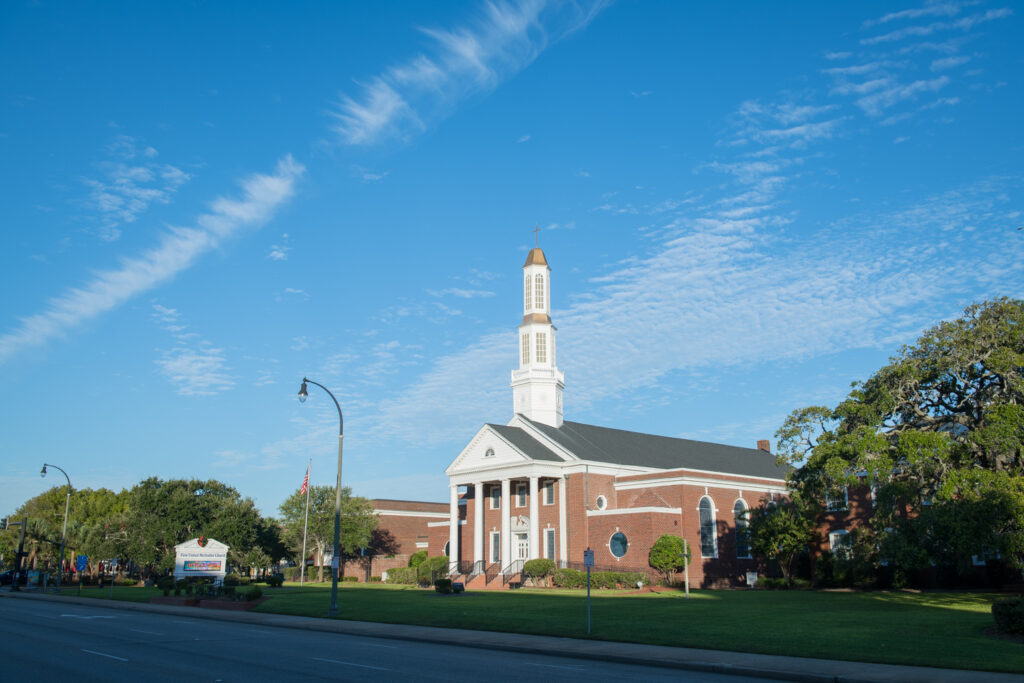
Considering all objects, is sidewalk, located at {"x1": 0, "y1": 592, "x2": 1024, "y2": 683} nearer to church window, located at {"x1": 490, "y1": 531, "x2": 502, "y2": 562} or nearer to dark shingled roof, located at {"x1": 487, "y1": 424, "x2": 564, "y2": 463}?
dark shingled roof, located at {"x1": 487, "y1": 424, "x2": 564, "y2": 463}

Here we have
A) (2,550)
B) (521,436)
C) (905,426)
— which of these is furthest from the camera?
(2,550)

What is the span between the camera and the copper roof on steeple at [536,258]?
213 ft

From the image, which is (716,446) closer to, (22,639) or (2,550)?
(22,639)

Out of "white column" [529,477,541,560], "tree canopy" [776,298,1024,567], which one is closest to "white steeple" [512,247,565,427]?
"white column" [529,477,541,560]

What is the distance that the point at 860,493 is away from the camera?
51.2m

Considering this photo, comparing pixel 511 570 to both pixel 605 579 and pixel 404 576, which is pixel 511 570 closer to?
pixel 605 579

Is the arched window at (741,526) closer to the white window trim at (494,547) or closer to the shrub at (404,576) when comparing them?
the white window trim at (494,547)

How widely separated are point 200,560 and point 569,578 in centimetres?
2161

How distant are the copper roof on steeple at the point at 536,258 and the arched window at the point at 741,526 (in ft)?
77.9

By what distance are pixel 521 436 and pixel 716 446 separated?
927 inches

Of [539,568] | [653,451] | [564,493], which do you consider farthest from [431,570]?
[653,451]

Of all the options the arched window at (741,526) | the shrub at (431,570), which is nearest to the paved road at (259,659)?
the shrub at (431,570)

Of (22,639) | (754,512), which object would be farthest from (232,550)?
(22,639)

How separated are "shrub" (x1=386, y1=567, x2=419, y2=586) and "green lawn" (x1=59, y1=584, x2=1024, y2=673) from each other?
17.9 metres
